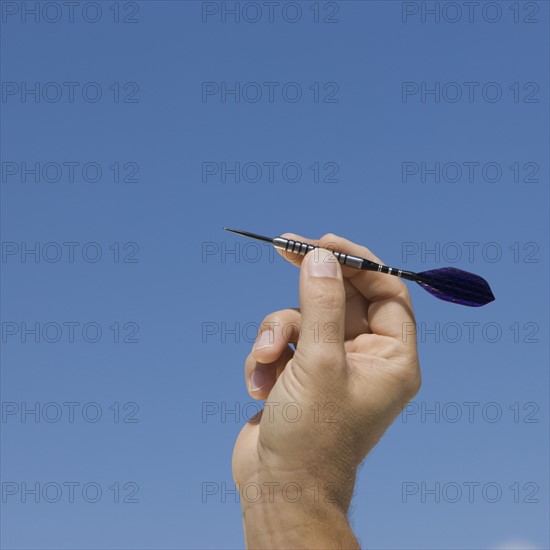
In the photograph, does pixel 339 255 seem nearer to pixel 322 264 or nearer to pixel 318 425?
pixel 322 264

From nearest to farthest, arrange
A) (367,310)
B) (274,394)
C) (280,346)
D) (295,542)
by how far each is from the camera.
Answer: (295,542) < (274,394) < (280,346) < (367,310)

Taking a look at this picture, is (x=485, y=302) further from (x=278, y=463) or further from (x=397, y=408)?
(x=278, y=463)

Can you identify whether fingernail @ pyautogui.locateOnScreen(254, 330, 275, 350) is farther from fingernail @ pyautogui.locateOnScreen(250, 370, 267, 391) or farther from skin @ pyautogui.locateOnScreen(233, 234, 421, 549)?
skin @ pyautogui.locateOnScreen(233, 234, 421, 549)

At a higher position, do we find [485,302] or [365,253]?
[365,253]

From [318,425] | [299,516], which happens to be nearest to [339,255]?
[318,425]

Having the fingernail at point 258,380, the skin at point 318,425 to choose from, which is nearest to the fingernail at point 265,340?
the fingernail at point 258,380

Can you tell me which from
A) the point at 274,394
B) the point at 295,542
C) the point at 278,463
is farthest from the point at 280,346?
the point at 295,542
